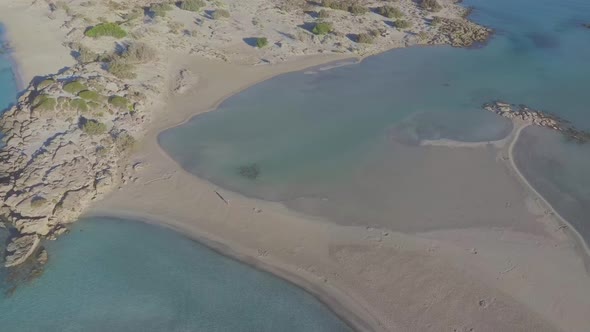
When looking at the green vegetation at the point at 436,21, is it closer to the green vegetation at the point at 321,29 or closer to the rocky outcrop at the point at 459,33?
the rocky outcrop at the point at 459,33

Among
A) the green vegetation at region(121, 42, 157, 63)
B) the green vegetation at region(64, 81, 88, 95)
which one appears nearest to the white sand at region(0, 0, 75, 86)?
the green vegetation at region(121, 42, 157, 63)

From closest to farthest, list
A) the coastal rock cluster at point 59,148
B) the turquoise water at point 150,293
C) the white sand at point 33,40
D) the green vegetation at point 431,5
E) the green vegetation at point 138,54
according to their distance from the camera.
Result: the turquoise water at point 150,293
the coastal rock cluster at point 59,148
the white sand at point 33,40
the green vegetation at point 138,54
the green vegetation at point 431,5

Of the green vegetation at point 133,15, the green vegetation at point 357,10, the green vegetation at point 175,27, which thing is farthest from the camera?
the green vegetation at point 357,10

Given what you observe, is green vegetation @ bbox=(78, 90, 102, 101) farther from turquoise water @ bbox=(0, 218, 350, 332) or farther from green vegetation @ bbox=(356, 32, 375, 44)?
green vegetation @ bbox=(356, 32, 375, 44)

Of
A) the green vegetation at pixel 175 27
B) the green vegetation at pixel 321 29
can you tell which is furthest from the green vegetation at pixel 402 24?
the green vegetation at pixel 175 27

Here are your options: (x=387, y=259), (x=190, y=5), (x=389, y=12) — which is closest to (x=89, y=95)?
(x=190, y=5)

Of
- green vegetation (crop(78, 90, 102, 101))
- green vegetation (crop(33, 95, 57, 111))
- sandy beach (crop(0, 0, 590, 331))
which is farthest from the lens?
green vegetation (crop(78, 90, 102, 101))
